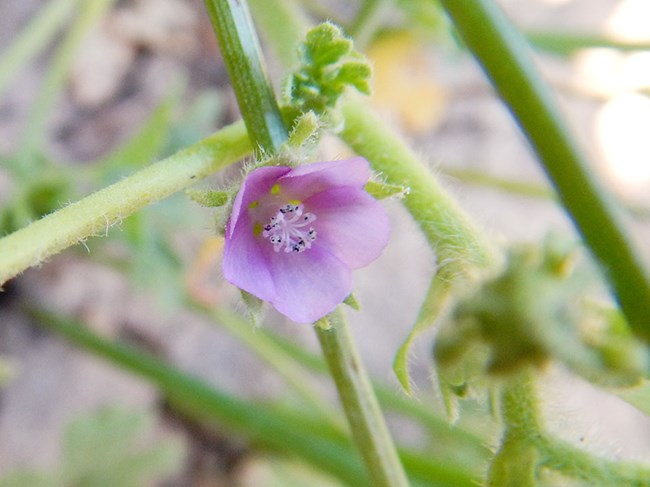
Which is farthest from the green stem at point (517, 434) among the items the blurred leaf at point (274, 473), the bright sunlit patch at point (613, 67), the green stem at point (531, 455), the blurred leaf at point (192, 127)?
the bright sunlit patch at point (613, 67)

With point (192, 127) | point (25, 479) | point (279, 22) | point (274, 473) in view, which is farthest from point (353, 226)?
point (274, 473)

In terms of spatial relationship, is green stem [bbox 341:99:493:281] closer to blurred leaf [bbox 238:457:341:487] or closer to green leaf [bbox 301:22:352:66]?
green leaf [bbox 301:22:352:66]

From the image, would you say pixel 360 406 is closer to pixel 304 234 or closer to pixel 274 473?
pixel 304 234

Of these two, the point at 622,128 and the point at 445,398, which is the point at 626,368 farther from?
the point at 622,128

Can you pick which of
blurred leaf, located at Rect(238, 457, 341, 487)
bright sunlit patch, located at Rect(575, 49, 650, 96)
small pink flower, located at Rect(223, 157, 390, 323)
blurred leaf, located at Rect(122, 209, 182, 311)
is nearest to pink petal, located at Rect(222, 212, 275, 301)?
small pink flower, located at Rect(223, 157, 390, 323)

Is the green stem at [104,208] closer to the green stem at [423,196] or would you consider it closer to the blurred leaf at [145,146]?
the green stem at [423,196]

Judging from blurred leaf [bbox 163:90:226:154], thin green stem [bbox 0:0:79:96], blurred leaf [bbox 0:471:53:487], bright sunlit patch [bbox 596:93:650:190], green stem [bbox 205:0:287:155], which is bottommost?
green stem [bbox 205:0:287:155]
